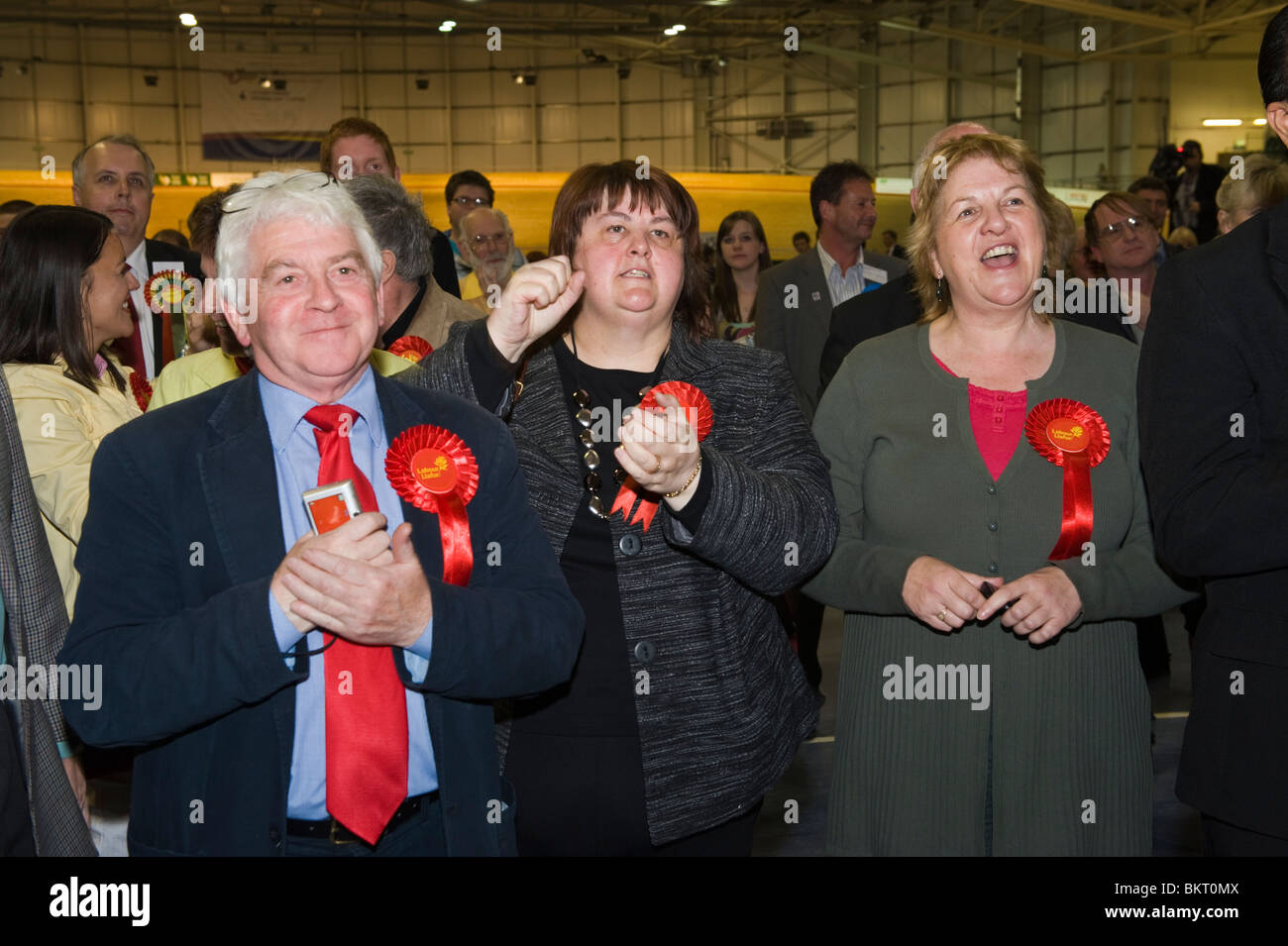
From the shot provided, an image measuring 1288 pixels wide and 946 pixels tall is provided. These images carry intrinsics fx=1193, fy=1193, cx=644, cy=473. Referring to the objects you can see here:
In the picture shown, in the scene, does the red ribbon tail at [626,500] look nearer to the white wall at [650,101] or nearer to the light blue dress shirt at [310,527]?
the light blue dress shirt at [310,527]

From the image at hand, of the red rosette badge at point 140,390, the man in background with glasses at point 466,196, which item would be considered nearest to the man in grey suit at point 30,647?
the red rosette badge at point 140,390

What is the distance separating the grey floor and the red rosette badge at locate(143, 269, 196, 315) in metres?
2.59

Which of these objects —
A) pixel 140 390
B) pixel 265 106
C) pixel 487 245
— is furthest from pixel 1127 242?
pixel 265 106

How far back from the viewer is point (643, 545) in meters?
2.07

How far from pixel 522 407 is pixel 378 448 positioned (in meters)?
0.47

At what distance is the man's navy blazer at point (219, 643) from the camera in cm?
148

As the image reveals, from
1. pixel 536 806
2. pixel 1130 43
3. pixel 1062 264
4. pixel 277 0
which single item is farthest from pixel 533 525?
pixel 277 0

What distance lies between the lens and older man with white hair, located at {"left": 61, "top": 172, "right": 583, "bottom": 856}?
1481 mm

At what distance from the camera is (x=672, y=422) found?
1.75 m

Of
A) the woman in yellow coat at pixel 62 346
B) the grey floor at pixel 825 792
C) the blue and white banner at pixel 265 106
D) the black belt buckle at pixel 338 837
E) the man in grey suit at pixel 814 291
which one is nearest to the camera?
the black belt buckle at pixel 338 837

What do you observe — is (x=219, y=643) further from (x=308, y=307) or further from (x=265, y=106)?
(x=265, y=106)

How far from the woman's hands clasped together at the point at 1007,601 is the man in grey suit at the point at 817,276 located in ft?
9.85

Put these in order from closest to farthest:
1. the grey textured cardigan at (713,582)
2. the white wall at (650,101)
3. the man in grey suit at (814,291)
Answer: the grey textured cardigan at (713,582) < the man in grey suit at (814,291) < the white wall at (650,101)
